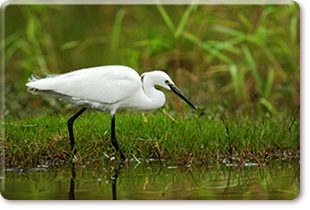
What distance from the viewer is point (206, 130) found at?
15.4ft

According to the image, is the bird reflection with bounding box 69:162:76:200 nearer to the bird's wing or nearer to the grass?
the bird's wing

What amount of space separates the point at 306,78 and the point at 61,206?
184 cm

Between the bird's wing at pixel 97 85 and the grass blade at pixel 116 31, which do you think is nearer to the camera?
the bird's wing at pixel 97 85

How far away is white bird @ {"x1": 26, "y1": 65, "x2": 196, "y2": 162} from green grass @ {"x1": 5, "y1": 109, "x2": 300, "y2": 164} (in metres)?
0.15

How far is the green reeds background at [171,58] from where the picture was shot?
493 cm

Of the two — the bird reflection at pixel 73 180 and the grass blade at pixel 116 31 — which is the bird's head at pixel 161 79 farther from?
the grass blade at pixel 116 31

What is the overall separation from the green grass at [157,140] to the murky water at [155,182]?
0.19 meters

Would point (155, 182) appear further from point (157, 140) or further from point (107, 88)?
point (107, 88)

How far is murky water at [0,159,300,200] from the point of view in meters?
3.23

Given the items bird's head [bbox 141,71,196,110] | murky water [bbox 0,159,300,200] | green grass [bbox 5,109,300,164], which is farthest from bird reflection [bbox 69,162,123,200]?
bird's head [bbox 141,71,196,110]

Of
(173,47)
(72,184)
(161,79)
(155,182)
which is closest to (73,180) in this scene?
(72,184)

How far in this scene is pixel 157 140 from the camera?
445cm

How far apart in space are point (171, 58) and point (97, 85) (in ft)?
8.17

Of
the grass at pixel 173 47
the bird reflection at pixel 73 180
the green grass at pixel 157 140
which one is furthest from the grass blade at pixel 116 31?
the bird reflection at pixel 73 180
